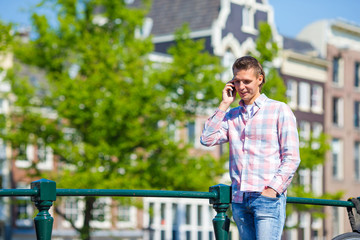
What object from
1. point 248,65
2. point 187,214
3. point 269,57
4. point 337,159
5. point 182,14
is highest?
point 182,14

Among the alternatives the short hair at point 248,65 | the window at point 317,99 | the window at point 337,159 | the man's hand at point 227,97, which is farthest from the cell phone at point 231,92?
the window at point 337,159

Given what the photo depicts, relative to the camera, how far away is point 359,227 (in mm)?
5305

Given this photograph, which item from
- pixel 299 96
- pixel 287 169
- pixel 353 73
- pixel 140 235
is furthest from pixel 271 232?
pixel 353 73

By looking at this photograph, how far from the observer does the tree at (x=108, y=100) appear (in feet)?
69.6

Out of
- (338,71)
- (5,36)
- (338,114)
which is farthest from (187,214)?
(5,36)

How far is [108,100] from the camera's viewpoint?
21.1 metres

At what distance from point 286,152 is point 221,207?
0.75 meters

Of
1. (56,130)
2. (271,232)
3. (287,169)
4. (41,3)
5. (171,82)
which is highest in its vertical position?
(41,3)

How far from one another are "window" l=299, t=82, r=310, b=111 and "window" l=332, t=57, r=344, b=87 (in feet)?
8.51

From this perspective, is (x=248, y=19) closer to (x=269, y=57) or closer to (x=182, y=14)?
(x=182, y=14)

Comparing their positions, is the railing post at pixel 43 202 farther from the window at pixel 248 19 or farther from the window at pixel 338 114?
the window at pixel 338 114

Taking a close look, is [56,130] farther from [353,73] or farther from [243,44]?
[353,73]

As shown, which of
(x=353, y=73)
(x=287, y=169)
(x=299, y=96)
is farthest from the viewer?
(x=353, y=73)

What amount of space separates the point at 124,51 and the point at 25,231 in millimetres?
10009
